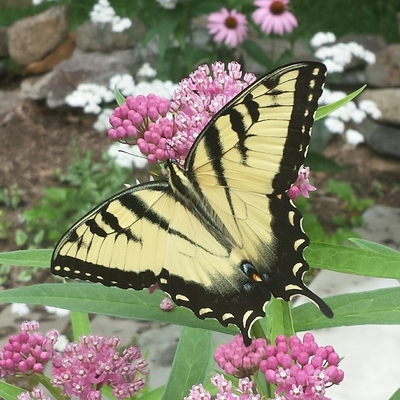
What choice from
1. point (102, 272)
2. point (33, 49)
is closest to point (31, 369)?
point (102, 272)

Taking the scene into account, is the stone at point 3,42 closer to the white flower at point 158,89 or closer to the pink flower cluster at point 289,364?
the white flower at point 158,89

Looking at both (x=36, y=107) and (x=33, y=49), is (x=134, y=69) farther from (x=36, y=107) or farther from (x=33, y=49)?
(x=33, y=49)

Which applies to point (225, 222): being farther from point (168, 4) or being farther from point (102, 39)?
point (102, 39)

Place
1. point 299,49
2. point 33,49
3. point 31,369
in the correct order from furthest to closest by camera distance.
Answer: point 33,49
point 299,49
point 31,369

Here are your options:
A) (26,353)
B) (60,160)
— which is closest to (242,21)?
(60,160)

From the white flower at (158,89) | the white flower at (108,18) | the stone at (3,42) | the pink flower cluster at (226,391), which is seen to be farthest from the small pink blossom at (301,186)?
the stone at (3,42)

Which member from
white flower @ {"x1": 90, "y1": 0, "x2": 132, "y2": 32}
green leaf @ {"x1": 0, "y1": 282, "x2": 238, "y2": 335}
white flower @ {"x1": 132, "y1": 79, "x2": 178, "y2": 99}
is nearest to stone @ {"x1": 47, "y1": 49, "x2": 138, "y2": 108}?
white flower @ {"x1": 90, "y1": 0, "x2": 132, "y2": 32}
